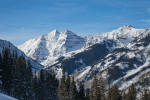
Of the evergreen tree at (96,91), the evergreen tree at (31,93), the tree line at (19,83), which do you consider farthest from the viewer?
the evergreen tree at (31,93)

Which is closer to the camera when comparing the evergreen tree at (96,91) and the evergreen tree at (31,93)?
the evergreen tree at (96,91)

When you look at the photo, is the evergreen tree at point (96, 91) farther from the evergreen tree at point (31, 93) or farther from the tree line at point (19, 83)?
the evergreen tree at point (31, 93)

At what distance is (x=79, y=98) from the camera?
5200cm

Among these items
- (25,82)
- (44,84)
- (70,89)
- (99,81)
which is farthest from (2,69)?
(99,81)

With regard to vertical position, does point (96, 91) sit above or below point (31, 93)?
above

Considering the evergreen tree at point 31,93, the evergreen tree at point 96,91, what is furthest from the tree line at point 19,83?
the evergreen tree at point 96,91

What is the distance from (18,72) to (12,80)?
9.91 feet

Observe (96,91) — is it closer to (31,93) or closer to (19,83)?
(31,93)

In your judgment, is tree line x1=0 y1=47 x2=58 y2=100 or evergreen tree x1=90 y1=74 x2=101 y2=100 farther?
evergreen tree x1=90 y1=74 x2=101 y2=100

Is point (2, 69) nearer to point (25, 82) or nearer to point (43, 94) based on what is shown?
point (25, 82)

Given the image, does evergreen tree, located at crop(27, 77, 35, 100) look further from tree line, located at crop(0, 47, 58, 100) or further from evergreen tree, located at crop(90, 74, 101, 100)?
evergreen tree, located at crop(90, 74, 101, 100)

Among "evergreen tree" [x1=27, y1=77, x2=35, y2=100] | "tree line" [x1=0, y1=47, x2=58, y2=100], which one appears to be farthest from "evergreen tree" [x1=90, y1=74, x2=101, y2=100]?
"evergreen tree" [x1=27, y1=77, x2=35, y2=100]

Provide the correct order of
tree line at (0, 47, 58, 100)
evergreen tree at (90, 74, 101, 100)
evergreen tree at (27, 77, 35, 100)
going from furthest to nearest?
evergreen tree at (27, 77, 35, 100) → evergreen tree at (90, 74, 101, 100) → tree line at (0, 47, 58, 100)

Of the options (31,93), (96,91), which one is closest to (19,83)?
(31,93)
